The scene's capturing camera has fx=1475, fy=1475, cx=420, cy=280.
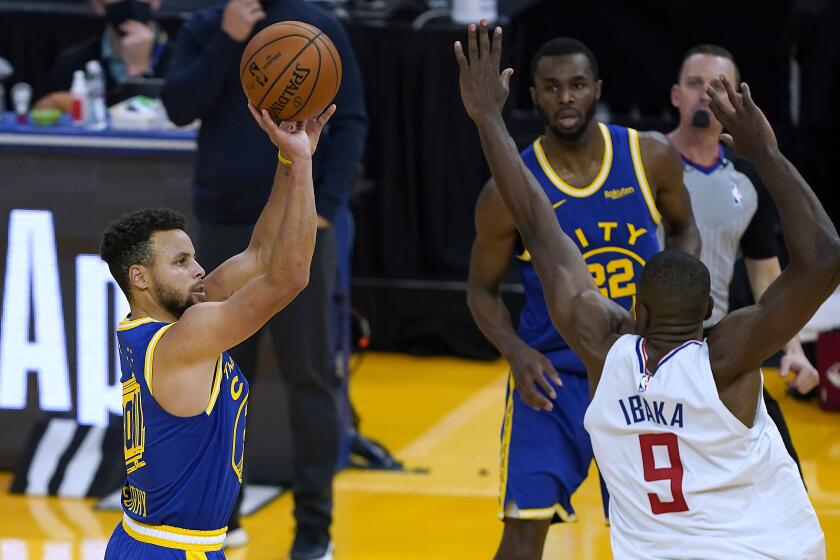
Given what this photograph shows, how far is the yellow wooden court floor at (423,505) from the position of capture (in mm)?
6352

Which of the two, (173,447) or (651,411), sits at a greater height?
(651,411)

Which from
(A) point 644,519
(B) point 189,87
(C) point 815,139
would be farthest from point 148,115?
(C) point 815,139

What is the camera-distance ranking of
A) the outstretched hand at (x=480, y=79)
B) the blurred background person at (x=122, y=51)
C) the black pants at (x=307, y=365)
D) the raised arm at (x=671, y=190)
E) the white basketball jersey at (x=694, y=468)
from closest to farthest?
the white basketball jersey at (x=694, y=468)
the outstretched hand at (x=480, y=79)
the raised arm at (x=671, y=190)
the black pants at (x=307, y=365)
the blurred background person at (x=122, y=51)

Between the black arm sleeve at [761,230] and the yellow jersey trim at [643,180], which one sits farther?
the black arm sleeve at [761,230]

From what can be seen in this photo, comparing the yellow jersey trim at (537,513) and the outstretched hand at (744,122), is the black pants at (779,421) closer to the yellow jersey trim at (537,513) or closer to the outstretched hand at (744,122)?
the yellow jersey trim at (537,513)

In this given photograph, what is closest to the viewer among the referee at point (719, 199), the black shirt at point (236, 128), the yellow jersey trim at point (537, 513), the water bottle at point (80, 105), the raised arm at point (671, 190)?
the yellow jersey trim at point (537, 513)

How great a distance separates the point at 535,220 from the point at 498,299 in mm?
750

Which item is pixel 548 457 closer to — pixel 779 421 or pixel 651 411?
pixel 779 421

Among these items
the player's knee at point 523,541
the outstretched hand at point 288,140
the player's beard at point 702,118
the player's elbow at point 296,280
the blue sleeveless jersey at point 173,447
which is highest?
the outstretched hand at point 288,140

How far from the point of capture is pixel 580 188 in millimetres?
5047

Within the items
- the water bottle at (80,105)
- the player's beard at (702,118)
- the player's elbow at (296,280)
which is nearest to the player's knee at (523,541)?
the player's elbow at (296,280)

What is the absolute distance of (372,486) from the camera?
23.6 feet

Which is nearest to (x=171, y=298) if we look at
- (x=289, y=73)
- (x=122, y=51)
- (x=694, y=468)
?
(x=289, y=73)

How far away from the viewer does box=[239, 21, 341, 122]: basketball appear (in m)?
4.36
